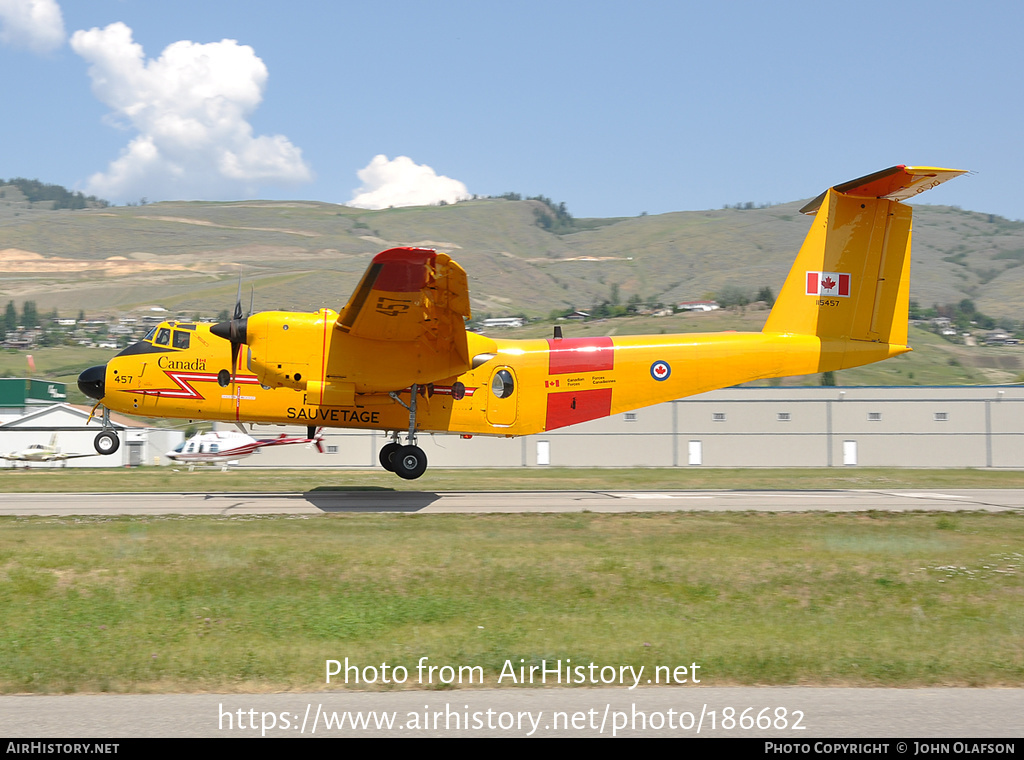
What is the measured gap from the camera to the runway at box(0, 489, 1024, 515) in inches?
722

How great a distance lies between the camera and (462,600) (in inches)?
468

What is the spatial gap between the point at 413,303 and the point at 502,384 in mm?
4377

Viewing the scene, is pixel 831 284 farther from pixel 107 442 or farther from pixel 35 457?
pixel 35 457

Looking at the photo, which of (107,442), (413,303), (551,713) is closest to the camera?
(551,713)

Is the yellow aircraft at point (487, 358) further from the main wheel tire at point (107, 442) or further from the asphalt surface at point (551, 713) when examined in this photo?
the asphalt surface at point (551, 713)

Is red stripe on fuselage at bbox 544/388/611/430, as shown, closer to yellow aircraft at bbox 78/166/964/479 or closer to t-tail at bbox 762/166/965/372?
yellow aircraft at bbox 78/166/964/479

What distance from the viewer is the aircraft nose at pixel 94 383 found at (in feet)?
68.1

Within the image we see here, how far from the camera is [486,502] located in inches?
795

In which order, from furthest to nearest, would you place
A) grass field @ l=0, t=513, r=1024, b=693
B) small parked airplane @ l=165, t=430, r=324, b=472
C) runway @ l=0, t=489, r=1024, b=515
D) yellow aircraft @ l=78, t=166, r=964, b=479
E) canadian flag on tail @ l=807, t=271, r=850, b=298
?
small parked airplane @ l=165, t=430, r=324, b=472
canadian flag on tail @ l=807, t=271, r=850, b=298
yellow aircraft @ l=78, t=166, r=964, b=479
runway @ l=0, t=489, r=1024, b=515
grass field @ l=0, t=513, r=1024, b=693

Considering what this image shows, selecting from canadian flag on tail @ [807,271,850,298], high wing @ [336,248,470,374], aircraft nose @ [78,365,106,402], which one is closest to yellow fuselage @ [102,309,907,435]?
aircraft nose @ [78,365,106,402]

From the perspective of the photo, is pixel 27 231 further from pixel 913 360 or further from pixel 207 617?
pixel 207 617

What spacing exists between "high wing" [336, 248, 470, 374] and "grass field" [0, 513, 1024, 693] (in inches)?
189

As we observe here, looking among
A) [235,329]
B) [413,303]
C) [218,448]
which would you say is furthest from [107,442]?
[218,448]

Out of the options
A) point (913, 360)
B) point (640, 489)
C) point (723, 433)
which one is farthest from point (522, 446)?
point (913, 360)
